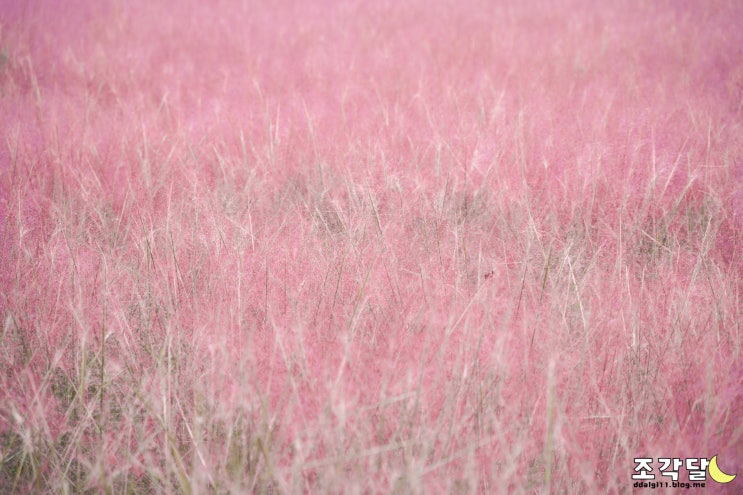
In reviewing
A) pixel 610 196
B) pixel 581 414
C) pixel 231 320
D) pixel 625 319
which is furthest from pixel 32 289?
pixel 610 196

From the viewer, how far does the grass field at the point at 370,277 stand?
88 centimetres

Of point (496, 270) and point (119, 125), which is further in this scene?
point (119, 125)

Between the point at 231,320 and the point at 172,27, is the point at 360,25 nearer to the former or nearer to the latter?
the point at 172,27

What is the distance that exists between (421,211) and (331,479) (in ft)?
3.23

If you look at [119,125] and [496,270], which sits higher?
[119,125]

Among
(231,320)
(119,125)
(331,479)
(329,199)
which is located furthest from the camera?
(119,125)

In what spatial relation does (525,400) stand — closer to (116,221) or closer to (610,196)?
(610,196)

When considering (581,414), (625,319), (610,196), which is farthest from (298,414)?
(610,196)

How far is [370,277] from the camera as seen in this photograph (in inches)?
50.4

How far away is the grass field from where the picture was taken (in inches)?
34.6

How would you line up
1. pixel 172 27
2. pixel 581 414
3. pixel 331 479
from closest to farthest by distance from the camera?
pixel 331 479 < pixel 581 414 < pixel 172 27

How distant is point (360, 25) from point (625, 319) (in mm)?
3676

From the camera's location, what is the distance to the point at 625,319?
3.81ft

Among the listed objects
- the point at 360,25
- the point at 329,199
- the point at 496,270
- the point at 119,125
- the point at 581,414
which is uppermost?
the point at 360,25
